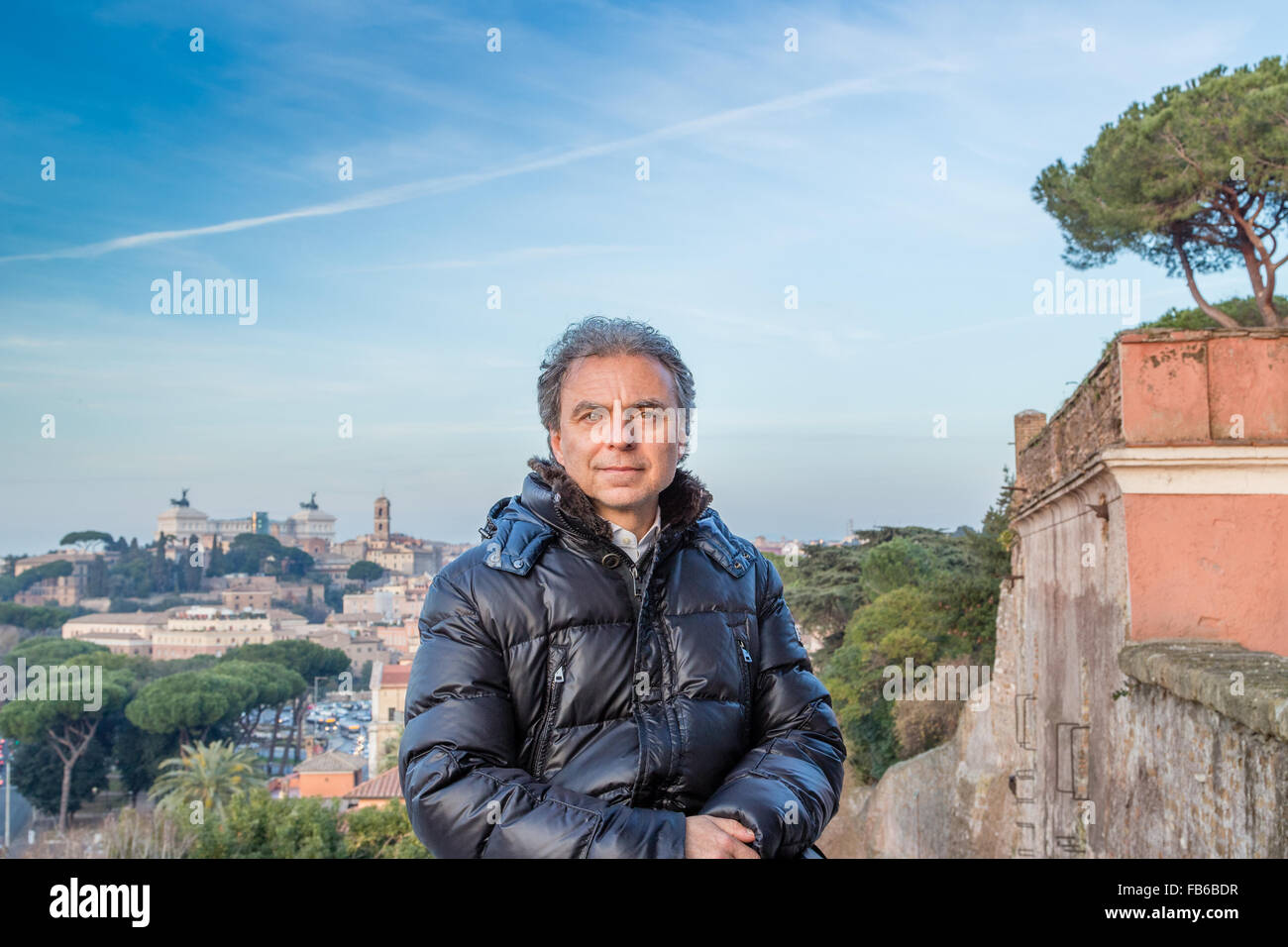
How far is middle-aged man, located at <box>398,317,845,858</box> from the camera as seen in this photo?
1560mm

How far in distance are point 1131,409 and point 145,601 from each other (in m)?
69.5

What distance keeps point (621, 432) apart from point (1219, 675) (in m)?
3.99

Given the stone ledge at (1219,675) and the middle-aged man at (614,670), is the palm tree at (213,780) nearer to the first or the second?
the stone ledge at (1219,675)

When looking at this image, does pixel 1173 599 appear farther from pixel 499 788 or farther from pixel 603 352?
pixel 499 788

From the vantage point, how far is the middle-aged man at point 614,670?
156 centimetres

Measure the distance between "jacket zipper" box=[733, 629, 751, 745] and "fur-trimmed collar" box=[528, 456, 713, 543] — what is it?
23cm

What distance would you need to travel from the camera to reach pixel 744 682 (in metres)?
1.79

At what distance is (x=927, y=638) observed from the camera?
19.8 m

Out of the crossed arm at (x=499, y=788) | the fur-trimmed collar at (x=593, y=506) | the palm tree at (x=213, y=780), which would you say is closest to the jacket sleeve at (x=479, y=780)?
the crossed arm at (x=499, y=788)

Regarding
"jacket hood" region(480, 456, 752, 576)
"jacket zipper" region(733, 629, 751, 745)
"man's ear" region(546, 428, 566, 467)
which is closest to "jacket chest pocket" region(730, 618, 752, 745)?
"jacket zipper" region(733, 629, 751, 745)

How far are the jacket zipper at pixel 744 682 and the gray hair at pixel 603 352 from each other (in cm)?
37

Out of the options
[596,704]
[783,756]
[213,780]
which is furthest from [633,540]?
[213,780]

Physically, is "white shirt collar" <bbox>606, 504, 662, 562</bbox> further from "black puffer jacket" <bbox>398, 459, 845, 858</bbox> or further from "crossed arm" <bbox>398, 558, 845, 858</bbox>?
"crossed arm" <bbox>398, 558, 845, 858</bbox>
